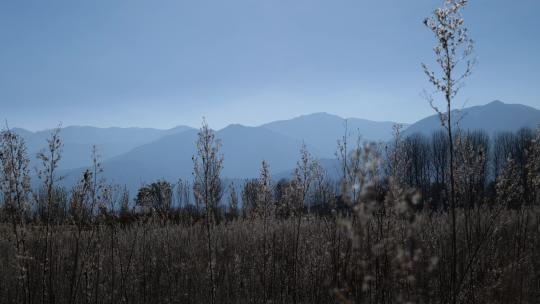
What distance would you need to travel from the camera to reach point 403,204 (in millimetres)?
1029

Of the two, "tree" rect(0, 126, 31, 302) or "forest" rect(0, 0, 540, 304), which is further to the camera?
"tree" rect(0, 126, 31, 302)

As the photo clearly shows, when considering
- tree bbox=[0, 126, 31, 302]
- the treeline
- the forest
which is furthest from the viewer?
tree bbox=[0, 126, 31, 302]

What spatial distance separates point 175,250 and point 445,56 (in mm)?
6124

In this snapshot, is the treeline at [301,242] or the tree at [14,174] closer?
the treeline at [301,242]

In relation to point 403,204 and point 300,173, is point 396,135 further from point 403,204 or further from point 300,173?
point 403,204

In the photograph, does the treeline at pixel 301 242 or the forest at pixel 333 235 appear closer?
the forest at pixel 333 235

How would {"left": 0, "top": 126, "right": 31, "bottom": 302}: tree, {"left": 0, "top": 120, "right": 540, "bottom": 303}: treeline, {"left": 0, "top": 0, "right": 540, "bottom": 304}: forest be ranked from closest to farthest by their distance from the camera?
{"left": 0, "top": 0, "right": 540, "bottom": 304}: forest → {"left": 0, "top": 120, "right": 540, "bottom": 303}: treeline → {"left": 0, "top": 126, "right": 31, "bottom": 302}: tree

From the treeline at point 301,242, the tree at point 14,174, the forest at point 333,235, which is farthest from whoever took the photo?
the tree at point 14,174

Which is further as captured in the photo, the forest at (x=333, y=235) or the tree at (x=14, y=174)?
the tree at (x=14, y=174)

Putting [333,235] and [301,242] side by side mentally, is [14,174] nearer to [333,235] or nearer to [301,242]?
[333,235]

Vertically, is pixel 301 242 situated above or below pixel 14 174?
below

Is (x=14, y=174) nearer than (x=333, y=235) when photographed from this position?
Yes

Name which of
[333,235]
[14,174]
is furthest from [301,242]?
[14,174]

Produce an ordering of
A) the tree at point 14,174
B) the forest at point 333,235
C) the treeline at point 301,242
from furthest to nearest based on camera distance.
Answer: the tree at point 14,174
the treeline at point 301,242
the forest at point 333,235
